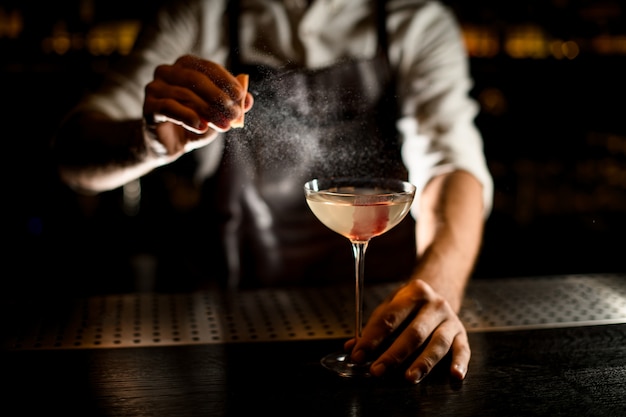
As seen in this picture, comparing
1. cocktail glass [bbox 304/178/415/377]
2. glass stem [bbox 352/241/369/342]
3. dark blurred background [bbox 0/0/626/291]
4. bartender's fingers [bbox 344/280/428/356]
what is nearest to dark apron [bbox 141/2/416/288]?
Result: cocktail glass [bbox 304/178/415/377]

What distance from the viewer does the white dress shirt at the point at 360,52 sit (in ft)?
7.12

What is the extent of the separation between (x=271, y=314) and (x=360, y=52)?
1.06 metres

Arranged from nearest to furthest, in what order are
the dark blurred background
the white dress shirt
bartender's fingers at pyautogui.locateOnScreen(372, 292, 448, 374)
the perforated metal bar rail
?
bartender's fingers at pyautogui.locateOnScreen(372, 292, 448, 374) < the perforated metal bar rail < the white dress shirt < the dark blurred background

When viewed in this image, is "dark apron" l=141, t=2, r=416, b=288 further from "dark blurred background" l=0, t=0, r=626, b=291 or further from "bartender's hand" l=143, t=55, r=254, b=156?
"dark blurred background" l=0, t=0, r=626, b=291

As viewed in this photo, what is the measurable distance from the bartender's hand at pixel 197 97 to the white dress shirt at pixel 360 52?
0.70m

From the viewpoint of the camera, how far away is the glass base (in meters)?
Result: 1.34

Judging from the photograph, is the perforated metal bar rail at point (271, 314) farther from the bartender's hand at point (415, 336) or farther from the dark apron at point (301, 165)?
the dark apron at point (301, 165)

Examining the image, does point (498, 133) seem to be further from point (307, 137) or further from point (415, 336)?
point (415, 336)

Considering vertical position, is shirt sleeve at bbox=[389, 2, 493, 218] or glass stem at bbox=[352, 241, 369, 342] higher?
shirt sleeve at bbox=[389, 2, 493, 218]

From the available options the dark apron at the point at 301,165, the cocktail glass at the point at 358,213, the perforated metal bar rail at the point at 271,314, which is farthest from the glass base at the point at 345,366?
the dark apron at the point at 301,165

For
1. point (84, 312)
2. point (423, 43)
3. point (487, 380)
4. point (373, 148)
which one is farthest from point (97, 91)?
point (487, 380)

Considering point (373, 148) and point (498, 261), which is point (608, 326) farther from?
point (498, 261)

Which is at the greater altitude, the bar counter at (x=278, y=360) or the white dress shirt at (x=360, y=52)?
the white dress shirt at (x=360, y=52)

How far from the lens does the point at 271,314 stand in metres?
1.74
